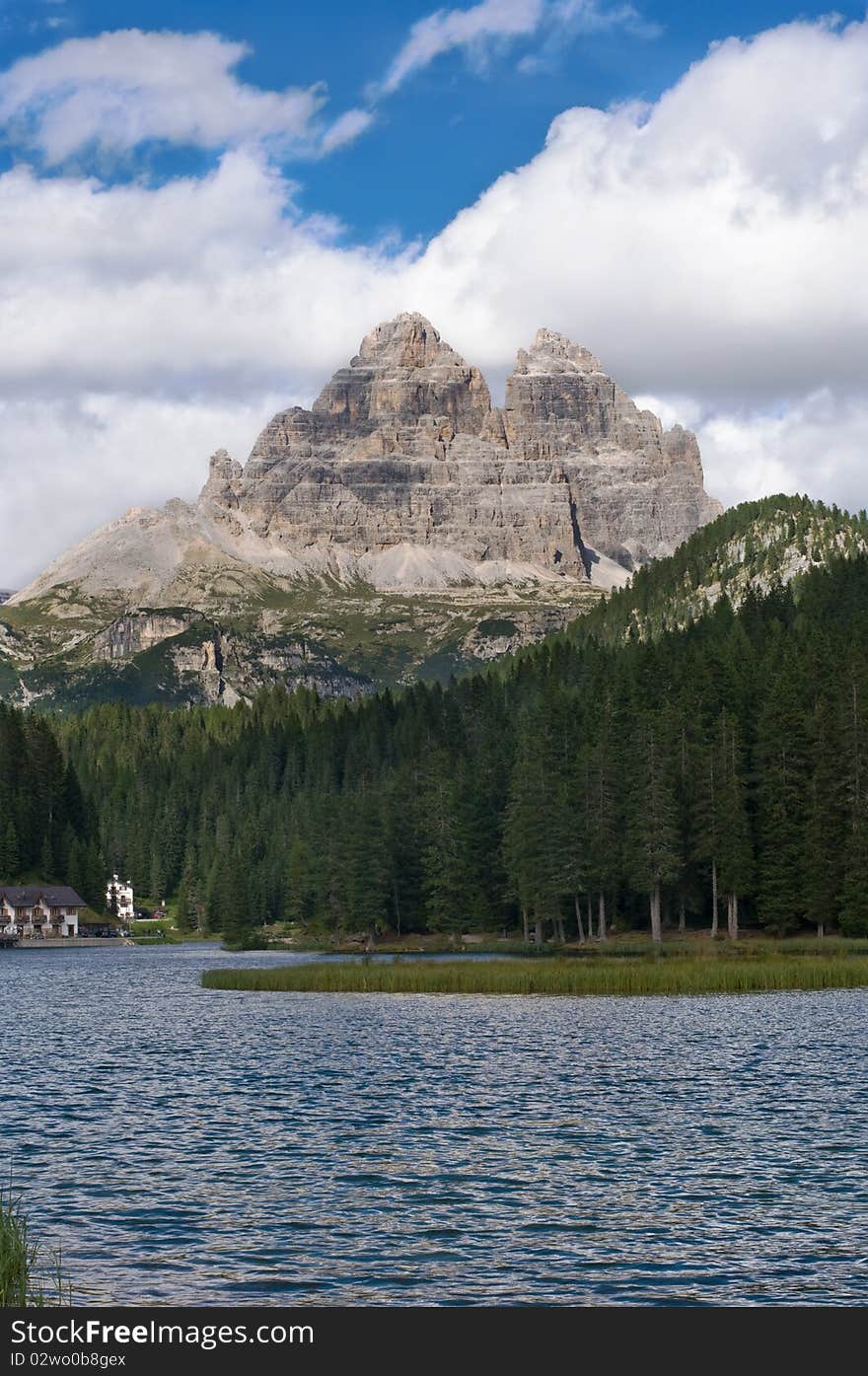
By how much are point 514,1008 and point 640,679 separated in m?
90.5

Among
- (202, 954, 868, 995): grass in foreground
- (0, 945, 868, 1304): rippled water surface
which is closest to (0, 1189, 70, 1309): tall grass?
(0, 945, 868, 1304): rippled water surface

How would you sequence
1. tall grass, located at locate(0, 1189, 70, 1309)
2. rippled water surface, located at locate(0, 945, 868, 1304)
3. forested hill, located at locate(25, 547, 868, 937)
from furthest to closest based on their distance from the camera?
forested hill, located at locate(25, 547, 868, 937), rippled water surface, located at locate(0, 945, 868, 1304), tall grass, located at locate(0, 1189, 70, 1309)

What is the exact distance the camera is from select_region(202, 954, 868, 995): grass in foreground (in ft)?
292

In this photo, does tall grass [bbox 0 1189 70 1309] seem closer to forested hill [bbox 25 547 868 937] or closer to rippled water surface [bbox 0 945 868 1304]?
rippled water surface [bbox 0 945 868 1304]

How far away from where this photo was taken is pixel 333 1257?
1300 inches

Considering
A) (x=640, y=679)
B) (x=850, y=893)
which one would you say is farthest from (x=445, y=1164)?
(x=640, y=679)

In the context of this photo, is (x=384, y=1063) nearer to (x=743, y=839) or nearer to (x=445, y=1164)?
(x=445, y=1164)

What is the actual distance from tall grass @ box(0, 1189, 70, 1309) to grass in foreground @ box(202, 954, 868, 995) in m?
58.3

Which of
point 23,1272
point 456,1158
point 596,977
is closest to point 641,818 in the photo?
point 596,977

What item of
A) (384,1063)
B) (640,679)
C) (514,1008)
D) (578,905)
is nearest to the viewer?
(384,1063)

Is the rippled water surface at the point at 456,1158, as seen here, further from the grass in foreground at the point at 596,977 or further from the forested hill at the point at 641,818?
the forested hill at the point at 641,818

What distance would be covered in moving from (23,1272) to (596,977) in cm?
A: 6279

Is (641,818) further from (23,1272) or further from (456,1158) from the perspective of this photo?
(23,1272)

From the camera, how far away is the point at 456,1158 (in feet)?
142
